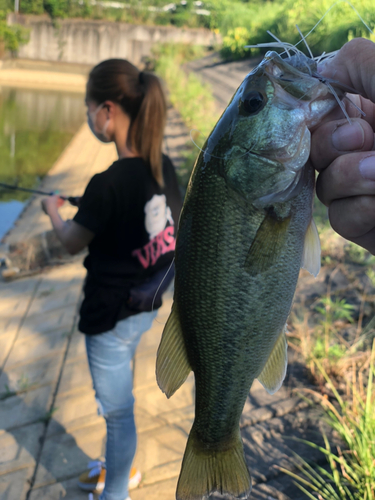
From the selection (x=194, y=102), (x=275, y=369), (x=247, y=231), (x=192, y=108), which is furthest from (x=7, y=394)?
(x=194, y=102)

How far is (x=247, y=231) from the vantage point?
1253mm

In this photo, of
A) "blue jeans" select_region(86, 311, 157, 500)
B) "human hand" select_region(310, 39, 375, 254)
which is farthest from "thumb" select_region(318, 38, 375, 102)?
"blue jeans" select_region(86, 311, 157, 500)

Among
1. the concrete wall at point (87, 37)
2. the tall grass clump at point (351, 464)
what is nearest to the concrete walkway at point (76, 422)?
the tall grass clump at point (351, 464)

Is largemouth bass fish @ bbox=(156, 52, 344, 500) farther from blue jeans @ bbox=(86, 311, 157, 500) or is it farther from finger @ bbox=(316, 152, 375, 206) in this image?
blue jeans @ bbox=(86, 311, 157, 500)

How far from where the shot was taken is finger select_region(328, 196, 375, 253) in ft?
4.19

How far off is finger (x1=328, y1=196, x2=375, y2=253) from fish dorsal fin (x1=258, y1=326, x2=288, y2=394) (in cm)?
44

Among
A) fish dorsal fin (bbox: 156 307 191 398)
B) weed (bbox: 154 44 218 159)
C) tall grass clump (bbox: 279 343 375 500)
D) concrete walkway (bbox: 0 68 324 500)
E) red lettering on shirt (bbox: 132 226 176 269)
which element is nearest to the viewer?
fish dorsal fin (bbox: 156 307 191 398)

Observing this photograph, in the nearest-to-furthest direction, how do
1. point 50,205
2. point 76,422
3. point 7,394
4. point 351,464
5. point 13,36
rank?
1. point 351,464
2. point 50,205
3. point 76,422
4. point 7,394
5. point 13,36

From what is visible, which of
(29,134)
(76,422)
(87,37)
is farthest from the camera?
(87,37)

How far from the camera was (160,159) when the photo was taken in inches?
101

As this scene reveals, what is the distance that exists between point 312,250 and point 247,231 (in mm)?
244

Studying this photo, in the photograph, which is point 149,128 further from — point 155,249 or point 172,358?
point 172,358

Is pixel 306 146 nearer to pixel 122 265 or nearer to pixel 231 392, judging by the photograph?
pixel 231 392

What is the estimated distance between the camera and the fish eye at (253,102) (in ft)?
4.03
